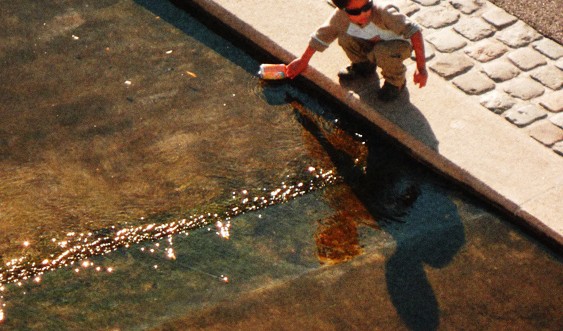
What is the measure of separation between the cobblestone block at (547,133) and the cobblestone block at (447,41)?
970mm

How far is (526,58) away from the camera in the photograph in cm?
684

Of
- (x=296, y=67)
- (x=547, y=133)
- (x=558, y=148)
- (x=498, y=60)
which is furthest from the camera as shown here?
(x=498, y=60)

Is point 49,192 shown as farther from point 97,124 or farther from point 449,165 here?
point 449,165

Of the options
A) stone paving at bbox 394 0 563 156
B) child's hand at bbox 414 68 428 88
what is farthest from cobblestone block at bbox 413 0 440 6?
child's hand at bbox 414 68 428 88

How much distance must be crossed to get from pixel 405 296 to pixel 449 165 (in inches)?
42.4

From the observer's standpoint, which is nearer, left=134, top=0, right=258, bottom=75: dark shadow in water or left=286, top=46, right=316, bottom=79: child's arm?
left=286, top=46, right=316, bottom=79: child's arm

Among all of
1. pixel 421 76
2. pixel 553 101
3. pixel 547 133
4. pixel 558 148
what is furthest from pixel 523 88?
pixel 421 76

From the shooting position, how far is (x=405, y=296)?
536 cm

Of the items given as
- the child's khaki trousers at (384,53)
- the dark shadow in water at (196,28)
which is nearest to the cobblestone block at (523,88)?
the child's khaki trousers at (384,53)

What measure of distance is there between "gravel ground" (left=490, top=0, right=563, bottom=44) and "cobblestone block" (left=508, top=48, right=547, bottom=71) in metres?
0.29

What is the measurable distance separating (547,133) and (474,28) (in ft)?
4.01

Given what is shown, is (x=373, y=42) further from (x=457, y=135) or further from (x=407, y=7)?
(x=407, y=7)

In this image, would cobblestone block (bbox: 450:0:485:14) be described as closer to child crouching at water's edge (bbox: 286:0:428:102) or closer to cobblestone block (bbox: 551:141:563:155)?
child crouching at water's edge (bbox: 286:0:428:102)

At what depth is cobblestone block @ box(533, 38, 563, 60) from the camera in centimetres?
689
